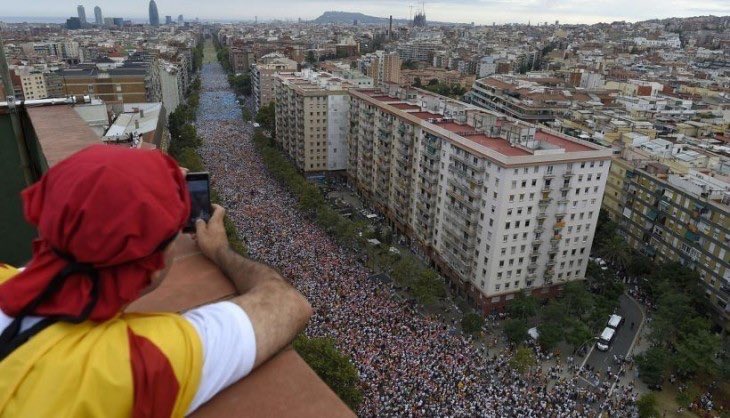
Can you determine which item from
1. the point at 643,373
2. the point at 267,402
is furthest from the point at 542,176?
the point at 267,402

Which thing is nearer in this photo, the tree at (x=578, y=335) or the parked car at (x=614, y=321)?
the tree at (x=578, y=335)

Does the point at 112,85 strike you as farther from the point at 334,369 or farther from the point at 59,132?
the point at 59,132

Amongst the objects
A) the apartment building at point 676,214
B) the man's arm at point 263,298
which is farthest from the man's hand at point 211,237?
the apartment building at point 676,214

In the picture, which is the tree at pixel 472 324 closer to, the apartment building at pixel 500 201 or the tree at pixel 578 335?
the apartment building at pixel 500 201

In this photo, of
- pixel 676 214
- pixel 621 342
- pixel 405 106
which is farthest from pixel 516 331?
pixel 405 106

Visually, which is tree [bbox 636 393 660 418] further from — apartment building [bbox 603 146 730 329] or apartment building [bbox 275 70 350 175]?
apartment building [bbox 275 70 350 175]
